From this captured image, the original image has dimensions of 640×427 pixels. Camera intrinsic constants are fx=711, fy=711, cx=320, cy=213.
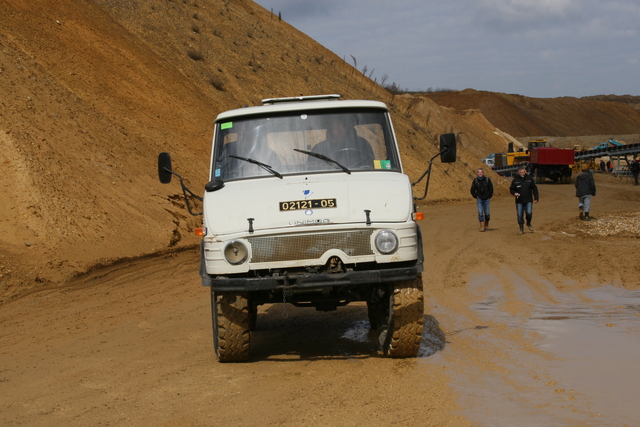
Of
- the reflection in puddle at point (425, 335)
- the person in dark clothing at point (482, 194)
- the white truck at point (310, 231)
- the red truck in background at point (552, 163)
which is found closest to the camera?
the white truck at point (310, 231)

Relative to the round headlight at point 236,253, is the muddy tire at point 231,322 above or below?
below

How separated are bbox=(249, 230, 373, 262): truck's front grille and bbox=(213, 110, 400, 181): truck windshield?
0.96 m

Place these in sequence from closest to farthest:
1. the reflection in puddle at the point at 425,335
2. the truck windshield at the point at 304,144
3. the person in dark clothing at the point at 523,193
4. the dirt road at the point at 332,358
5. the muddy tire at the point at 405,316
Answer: the dirt road at the point at 332,358 < the muddy tire at the point at 405,316 < the truck windshield at the point at 304,144 < the reflection in puddle at the point at 425,335 < the person in dark clothing at the point at 523,193

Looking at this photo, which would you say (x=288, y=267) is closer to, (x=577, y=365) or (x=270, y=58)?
(x=577, y=365)

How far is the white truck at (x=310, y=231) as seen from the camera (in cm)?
658

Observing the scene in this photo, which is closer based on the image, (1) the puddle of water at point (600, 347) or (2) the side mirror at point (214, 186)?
(1) the puddle of water at point (600, 347)

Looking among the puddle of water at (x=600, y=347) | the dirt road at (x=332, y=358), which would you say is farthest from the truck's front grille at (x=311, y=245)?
the puddle of water at (x=600, y=347)

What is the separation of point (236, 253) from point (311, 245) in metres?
0.70

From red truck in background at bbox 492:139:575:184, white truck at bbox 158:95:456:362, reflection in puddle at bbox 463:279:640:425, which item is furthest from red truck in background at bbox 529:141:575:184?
white truck at bbox 158:95:456:362

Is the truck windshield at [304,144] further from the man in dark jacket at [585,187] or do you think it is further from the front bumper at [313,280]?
the man in dark jacket at [585,187]

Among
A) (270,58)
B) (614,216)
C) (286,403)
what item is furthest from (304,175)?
(270,58)

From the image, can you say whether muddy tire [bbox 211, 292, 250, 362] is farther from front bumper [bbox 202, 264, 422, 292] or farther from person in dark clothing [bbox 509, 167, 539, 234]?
person in dark clothing [bbox 509, 167, 539, 234]

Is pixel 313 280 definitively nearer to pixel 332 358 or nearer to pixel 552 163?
pixel 332 358

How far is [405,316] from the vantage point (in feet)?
22.1
